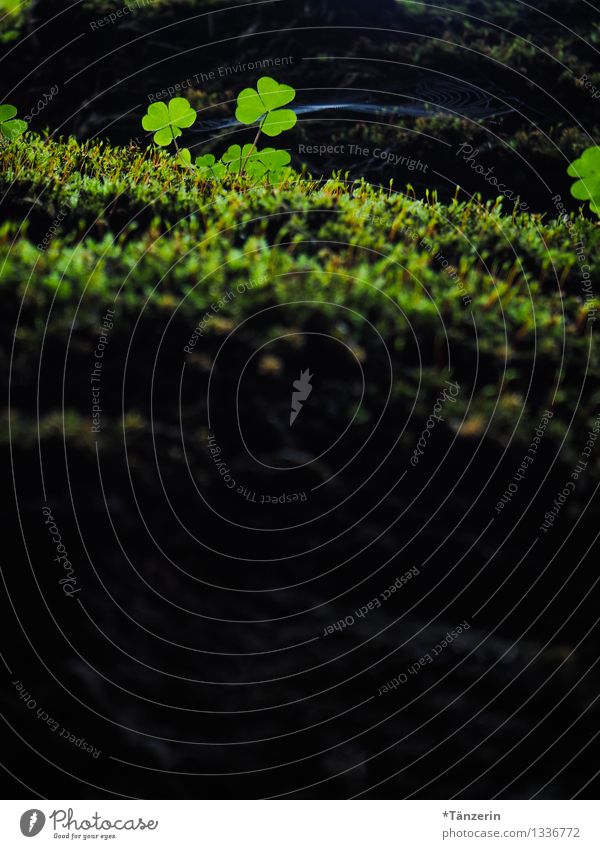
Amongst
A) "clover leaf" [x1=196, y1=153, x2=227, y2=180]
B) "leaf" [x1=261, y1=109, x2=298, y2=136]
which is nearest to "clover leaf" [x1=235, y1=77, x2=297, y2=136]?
"leaf" [x1=261, y1=109, x2=298, y2=136]

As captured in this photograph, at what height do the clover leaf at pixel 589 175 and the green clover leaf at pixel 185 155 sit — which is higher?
the green clover leaf at pixel 185 155

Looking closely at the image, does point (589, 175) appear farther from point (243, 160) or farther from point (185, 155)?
point (185, 155)

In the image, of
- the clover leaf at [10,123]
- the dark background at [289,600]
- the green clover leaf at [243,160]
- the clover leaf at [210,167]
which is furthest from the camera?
the green clover leaf at [243,160]

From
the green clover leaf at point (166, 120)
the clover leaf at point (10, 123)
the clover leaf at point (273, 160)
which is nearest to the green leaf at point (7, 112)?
the clover leaf at point (10, 123)

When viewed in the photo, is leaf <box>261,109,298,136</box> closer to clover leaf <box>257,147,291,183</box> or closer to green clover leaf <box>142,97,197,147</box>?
clover leaf <box>257,147,291,183</box>

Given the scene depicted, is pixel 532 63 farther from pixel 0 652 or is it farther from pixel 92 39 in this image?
pixel 0 652

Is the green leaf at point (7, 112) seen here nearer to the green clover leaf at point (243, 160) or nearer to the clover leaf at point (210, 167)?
the clover leaf at point (210, 167)

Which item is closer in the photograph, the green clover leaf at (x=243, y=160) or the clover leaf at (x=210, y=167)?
the clover leaf at (x=210, y=167)
